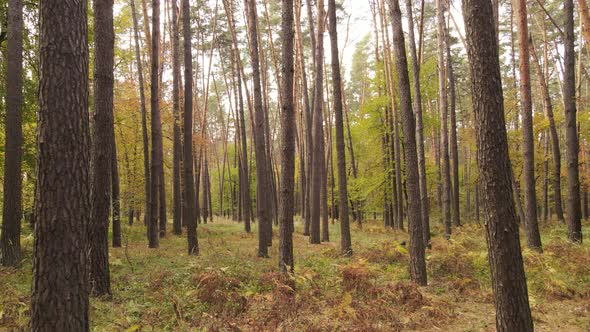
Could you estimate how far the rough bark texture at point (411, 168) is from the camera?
7.38 m

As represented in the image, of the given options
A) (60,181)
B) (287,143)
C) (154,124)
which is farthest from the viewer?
(154,124)

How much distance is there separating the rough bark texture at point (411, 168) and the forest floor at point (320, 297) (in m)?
0.52

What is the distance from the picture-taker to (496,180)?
4.02 meters

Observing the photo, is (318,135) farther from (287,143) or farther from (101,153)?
(101,153)

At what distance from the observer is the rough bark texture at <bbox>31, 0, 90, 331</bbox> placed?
10.8 feet

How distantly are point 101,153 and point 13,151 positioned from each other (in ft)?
11.3

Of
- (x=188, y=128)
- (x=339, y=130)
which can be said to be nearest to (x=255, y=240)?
(x=188, y=128)

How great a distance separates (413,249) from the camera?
750 centimetres

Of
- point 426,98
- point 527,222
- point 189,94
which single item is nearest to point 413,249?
point 527,222

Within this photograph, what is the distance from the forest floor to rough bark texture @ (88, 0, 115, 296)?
55 cm

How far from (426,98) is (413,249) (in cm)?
1375

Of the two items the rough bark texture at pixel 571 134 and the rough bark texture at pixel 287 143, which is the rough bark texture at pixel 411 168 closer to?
the rough bark texture at pixel 287 143

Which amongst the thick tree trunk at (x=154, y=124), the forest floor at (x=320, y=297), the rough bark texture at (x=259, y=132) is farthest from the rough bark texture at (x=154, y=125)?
the rough bark texture at (x=259, y=132)

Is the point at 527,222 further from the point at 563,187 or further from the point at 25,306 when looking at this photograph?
the point at 563,187
